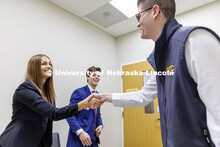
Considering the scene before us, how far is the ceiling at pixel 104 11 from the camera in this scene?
8.04 feet

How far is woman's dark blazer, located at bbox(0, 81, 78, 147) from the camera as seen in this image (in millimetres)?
1059

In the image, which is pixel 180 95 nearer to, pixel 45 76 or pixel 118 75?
pixel 45 76

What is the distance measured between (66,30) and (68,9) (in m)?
0.41

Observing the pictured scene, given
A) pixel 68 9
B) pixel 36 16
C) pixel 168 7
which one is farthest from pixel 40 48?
pixel 168 7

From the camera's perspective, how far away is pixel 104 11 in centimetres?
267

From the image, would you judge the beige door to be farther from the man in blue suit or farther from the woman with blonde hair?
the woman with blonde hair

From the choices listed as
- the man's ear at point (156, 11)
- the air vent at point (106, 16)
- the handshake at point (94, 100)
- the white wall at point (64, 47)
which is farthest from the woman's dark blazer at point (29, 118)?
the air vent at point (106, 16)

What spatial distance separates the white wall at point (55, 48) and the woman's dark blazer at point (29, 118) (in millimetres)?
783

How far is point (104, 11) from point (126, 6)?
425 millimetres

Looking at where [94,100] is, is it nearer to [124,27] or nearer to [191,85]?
[191,85]

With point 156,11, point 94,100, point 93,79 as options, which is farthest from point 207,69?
point 93,79

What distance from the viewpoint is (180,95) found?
64cm

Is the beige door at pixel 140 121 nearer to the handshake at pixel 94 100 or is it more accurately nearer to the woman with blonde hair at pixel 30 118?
the handshake at pixel 94 100

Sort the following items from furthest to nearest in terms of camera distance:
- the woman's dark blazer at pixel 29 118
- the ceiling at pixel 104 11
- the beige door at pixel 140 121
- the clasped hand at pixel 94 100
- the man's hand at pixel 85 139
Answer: the beige door at pixel 140 121 < the ceiling at pixel 104 11 < the man's hand at pixel 85 139 < the clasped hand at pixel 94 100 < the woman's dark blazer at pixel 29 118
